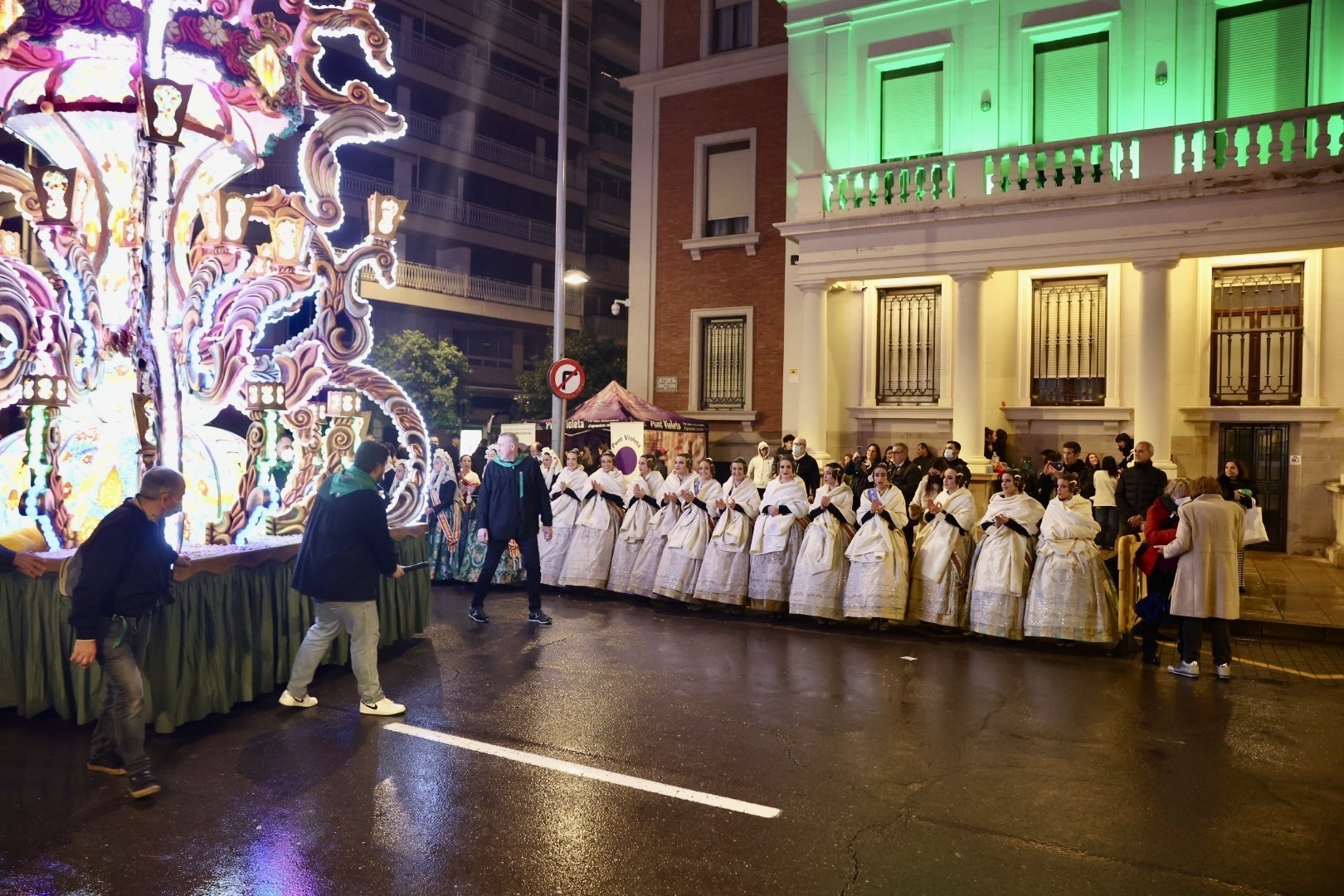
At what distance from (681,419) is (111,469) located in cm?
1259

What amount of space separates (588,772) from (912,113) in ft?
50.1

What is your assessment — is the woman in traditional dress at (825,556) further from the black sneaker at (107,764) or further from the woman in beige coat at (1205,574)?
the black sneaker at (107,764)

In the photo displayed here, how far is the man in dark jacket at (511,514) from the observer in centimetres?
1010

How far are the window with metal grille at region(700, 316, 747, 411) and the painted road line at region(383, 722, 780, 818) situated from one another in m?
14.2

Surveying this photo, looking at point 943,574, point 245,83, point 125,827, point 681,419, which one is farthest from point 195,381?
point 681,419

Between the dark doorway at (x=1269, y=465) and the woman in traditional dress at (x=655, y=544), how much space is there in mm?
9298

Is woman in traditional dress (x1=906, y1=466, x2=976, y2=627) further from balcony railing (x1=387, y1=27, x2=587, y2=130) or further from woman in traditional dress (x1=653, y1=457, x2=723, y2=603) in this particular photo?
balcony railing (x1=387, y1=27, x2=587, y2=130)

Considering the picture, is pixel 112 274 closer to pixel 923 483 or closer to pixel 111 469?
pixel 111 469

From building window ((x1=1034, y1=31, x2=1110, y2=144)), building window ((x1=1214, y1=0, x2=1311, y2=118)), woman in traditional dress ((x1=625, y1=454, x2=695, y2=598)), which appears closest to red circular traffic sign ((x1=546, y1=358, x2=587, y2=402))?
woman in traditional dress ((x1=625, y1=454, x2=695, y2=598))

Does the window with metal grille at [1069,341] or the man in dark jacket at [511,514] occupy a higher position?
the window with metal grille at [1069,341]

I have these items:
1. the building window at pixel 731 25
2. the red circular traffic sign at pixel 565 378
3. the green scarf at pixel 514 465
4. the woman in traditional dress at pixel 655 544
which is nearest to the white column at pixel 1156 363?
the woman in traditional dress at pixel 655 544

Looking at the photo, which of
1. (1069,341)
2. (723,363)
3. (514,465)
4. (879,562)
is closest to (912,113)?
(1069,341)

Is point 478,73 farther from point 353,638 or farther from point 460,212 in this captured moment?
point 353,638

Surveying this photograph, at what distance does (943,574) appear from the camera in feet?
32.6
